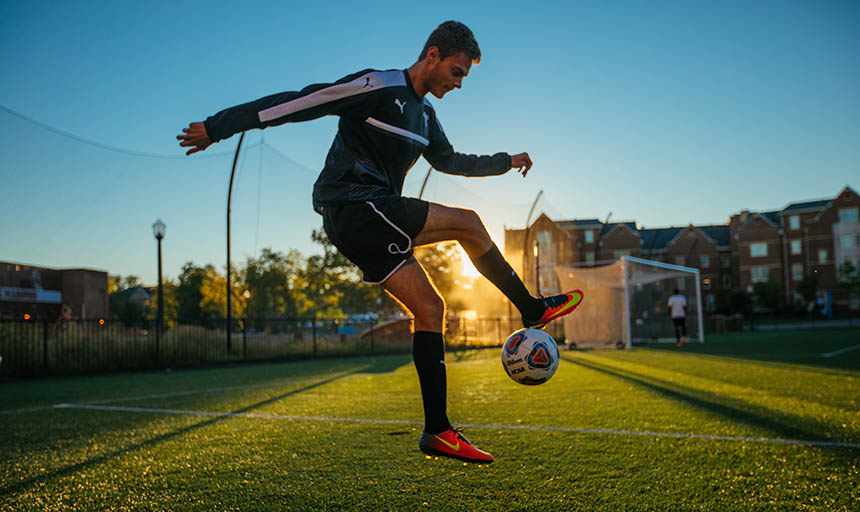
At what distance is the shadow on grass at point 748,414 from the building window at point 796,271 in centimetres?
5672

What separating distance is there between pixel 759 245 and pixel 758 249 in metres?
0.42

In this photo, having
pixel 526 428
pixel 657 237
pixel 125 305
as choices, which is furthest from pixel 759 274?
pixel 526 428

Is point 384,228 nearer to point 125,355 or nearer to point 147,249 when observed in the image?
point 125,355

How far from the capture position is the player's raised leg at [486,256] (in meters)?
2.66

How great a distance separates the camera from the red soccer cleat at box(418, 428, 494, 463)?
2.53 metres

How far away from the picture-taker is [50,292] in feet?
53.8

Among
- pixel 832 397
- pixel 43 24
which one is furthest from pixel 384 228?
pixel 43 24

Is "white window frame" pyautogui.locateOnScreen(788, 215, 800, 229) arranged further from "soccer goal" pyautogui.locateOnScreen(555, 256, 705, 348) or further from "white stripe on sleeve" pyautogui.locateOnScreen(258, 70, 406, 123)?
"white stripe on sleeve" pyautogui.locateOnScreen(258, 70, 406, 123)

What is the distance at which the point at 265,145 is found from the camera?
18.1 m

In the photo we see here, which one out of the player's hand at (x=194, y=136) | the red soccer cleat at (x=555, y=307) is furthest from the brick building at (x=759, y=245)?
the player's hand at (x=194, y=136)

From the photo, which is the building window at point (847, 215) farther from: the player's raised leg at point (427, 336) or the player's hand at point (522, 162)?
the player's raised leg at point (427, 336)

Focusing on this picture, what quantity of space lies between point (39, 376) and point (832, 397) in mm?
13914

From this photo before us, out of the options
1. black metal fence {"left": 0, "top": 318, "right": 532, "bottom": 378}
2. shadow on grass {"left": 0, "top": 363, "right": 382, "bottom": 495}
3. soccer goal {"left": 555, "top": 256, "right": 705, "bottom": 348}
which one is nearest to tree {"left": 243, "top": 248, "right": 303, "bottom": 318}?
black metal fence {"left": 0, "top": 318, "right": 532, "bottom": 378}

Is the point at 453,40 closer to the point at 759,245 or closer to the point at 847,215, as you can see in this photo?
the point at 847,215
